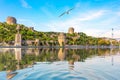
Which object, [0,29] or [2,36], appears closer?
[2,36]

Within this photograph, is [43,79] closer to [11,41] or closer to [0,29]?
[11,41]

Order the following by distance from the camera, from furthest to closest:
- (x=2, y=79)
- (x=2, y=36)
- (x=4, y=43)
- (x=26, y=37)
→ (x=26, y=37) < (x=2, y=36) < (x=4, y=43) < (x=2, y=79)

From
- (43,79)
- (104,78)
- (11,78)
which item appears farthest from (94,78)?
(11,78)

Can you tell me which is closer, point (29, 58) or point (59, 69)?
point (59, 69)

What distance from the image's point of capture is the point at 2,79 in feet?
52.0

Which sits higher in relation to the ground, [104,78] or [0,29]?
[0,29]

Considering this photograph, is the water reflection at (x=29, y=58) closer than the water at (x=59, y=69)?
No

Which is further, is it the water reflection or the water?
the water reflection

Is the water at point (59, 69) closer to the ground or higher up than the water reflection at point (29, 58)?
closer to the ground

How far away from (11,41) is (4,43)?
895 cm

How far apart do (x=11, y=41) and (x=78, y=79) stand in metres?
157

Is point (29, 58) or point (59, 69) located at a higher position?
point (29, 58)

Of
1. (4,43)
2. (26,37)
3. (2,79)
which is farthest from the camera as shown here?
(26,37)

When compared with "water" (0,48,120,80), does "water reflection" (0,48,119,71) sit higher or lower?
higher
